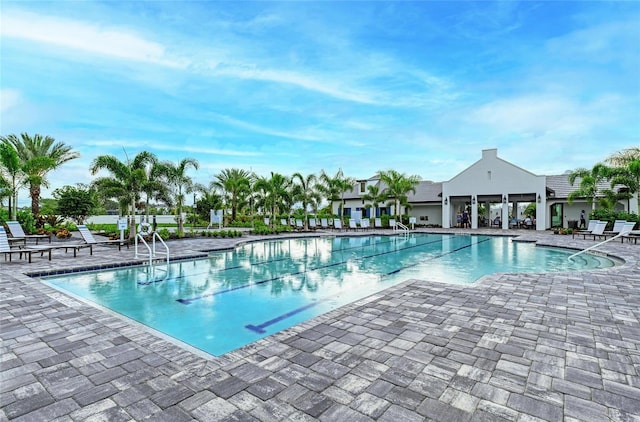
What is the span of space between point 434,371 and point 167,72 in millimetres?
15826

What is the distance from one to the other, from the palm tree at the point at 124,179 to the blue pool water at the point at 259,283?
524 centimetres

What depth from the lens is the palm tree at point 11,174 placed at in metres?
15.2

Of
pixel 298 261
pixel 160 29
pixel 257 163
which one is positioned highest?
pixel 160 29

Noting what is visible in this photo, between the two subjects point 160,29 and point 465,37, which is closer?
point 160,29

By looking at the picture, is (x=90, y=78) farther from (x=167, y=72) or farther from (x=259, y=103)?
(x=259, y=103)

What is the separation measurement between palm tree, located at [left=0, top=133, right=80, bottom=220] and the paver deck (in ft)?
53.3

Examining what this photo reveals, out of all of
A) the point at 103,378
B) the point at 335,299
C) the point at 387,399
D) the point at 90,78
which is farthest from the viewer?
the point at 90,78

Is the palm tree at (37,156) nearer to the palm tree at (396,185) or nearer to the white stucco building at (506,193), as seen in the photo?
the palm tree at (396,185)

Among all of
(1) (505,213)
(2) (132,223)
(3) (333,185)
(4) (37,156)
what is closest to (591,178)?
(1) (505,213)

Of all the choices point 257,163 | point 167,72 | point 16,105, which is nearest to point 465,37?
point 167,72

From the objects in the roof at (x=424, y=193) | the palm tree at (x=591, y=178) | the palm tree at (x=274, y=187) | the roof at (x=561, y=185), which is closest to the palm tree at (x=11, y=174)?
the palm tree at (x=274, y=187)

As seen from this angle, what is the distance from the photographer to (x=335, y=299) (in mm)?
6184

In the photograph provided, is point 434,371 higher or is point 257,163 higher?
point 257,163

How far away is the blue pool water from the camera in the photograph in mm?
5004
